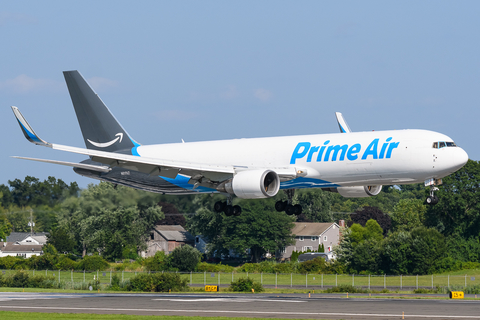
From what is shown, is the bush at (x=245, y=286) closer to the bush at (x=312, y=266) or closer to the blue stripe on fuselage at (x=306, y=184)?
the blue stripe on fuselage at (x=306, y=184)

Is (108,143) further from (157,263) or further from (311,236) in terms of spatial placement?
(311,236)

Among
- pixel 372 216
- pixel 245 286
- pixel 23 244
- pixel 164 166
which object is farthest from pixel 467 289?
pixel 23 244

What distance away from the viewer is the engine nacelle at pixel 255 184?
42.5 m

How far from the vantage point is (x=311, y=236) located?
13612cm

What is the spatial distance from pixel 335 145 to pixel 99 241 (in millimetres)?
57973

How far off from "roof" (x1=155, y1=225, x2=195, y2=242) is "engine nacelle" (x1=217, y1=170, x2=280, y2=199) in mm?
86765

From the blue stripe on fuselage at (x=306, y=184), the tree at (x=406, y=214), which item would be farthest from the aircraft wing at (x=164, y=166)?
the tree at (x=406, y=214)

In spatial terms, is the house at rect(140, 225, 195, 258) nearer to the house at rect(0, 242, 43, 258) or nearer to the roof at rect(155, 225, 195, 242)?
the roof at rect(155, 225, 195, 242)

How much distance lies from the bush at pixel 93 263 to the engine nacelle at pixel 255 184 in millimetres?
55435

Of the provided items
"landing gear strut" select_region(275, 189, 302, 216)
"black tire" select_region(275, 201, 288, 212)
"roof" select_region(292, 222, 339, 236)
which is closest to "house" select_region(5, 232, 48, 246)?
"roof" select_region(292, 222, 339, 236)

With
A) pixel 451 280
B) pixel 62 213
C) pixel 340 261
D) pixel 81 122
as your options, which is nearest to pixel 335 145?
pixel 81 122

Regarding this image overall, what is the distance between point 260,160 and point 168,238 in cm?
8713

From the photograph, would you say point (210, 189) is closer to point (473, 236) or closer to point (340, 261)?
point (340, 261)

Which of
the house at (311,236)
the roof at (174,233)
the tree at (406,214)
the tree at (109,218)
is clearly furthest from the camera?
the tree at (406,214)
